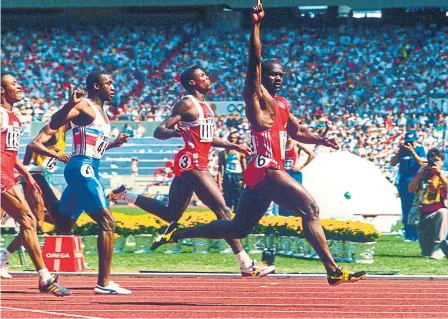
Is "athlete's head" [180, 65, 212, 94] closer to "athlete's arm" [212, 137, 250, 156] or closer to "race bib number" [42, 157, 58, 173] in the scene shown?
"athlete's arm" [212, 137, 250, 156]

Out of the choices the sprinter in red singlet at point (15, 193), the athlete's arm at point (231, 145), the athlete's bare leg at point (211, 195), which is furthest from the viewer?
the athlete's arm at point (231, 145)

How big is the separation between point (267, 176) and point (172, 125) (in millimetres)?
1855

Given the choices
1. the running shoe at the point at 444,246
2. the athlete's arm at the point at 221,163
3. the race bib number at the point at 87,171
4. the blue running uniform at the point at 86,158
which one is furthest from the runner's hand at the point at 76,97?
the athlete's arm at the point at 221,163

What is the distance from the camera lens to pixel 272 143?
10.2 meters

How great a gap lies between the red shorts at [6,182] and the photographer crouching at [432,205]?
6365 mm

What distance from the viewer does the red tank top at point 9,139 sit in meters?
10.7

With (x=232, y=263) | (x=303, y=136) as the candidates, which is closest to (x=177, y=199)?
(x=303, y=136)

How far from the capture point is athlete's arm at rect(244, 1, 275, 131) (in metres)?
9.47

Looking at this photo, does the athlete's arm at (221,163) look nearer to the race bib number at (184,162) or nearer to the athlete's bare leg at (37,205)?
the athlete's bare leg at (37,205)

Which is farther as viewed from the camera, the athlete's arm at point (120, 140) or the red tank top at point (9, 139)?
the athlete's arm at point (120, 140)

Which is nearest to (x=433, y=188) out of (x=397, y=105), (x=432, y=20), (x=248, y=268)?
(x=248, y=268)

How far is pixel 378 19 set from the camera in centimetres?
4419

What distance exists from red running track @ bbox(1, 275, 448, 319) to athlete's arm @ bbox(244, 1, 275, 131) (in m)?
1.50

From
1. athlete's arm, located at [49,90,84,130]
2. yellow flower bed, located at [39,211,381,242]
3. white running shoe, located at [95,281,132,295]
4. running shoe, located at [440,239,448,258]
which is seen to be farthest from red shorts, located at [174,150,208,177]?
running shoe, located at [440,239,448,258]
